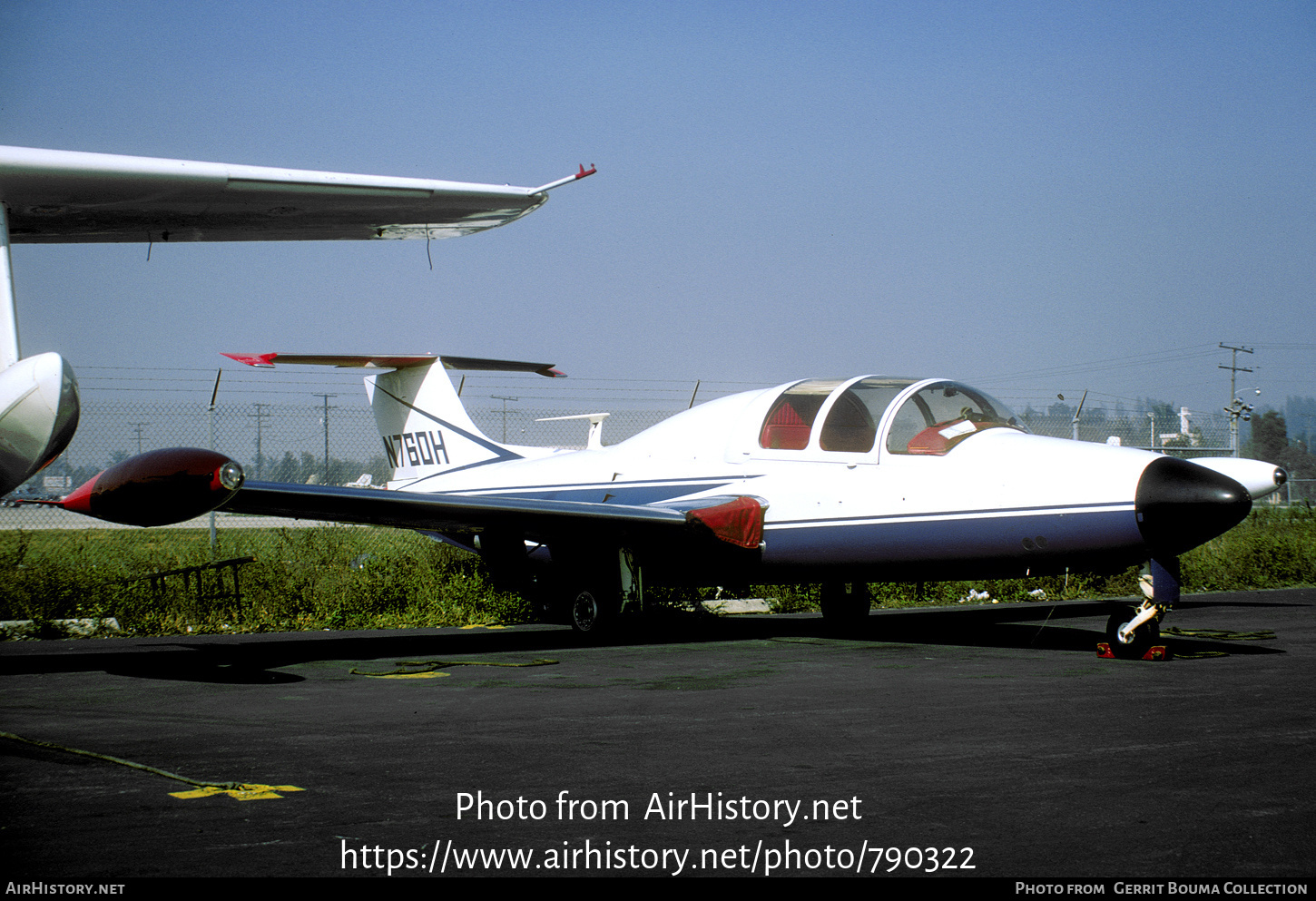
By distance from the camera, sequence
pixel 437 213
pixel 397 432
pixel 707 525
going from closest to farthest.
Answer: pixel 437 213
pixel 707 525
pixel 397 432

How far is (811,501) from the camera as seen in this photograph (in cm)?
1030

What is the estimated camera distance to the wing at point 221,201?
612cm

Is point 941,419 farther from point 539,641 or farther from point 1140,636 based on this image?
point 539,641

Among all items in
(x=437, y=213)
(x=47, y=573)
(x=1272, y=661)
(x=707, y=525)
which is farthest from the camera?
(x=47, y=573)

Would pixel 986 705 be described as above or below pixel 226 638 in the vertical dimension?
above

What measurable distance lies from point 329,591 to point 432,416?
2.81 m

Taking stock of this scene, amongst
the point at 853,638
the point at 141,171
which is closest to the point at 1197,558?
the point at 853,638

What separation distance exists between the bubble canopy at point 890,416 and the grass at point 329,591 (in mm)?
2574

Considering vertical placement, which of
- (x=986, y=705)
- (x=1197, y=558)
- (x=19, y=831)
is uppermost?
(x=19, y=831)

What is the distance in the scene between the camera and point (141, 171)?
6242mm

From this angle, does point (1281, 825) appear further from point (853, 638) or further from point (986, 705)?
point (853, 638)

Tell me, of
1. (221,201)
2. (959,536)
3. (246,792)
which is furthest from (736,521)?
(246,792)

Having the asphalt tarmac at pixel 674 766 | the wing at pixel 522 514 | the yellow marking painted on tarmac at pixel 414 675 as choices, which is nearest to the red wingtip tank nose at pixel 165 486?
the asphalt tarmac at pixel 674 766

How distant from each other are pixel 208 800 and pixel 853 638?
7.69 metres
